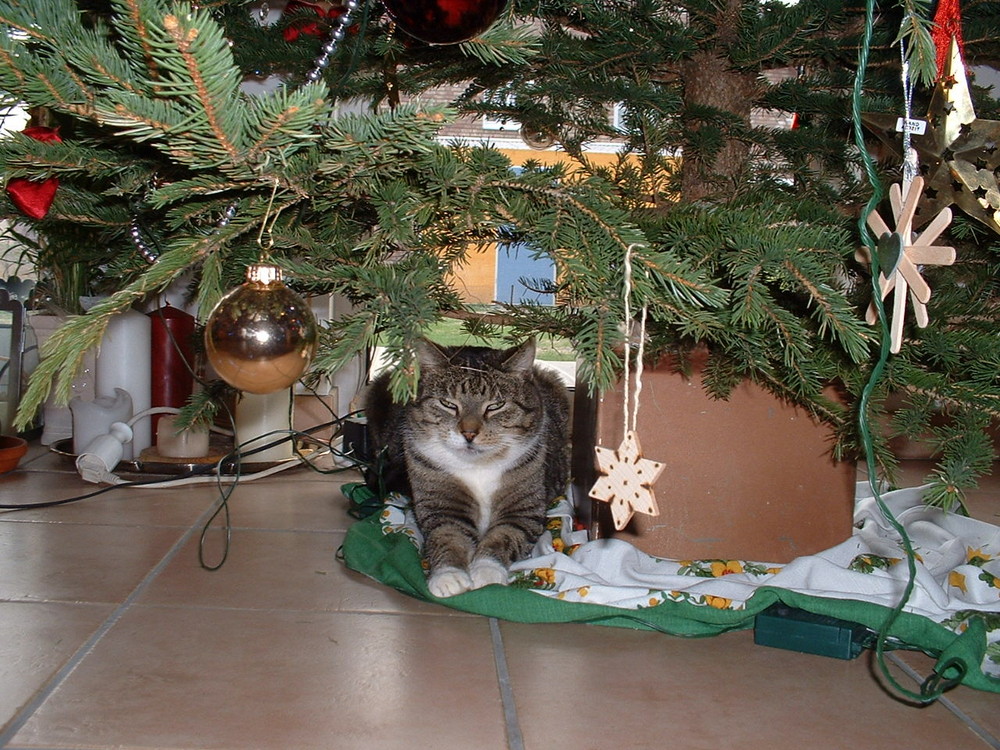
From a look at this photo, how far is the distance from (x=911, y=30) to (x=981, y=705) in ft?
2.36

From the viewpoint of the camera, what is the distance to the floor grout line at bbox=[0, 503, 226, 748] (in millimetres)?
842

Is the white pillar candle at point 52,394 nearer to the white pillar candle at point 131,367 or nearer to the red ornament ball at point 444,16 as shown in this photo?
the white pillar candle at point 131,367

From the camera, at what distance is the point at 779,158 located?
164cm

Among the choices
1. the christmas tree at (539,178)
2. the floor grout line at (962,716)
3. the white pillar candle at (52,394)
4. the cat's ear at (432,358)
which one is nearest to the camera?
the christmas tree at (539,178)

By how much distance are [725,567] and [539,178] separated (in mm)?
721

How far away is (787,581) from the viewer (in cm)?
122

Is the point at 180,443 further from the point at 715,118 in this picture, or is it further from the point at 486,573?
the point at 715,118

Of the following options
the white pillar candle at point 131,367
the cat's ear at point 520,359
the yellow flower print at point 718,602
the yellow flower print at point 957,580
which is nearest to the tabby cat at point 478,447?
the cat's ear at point 520,359

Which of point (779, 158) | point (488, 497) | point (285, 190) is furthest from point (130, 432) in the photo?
point (779, 158)

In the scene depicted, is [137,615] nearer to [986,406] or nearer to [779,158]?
[986,406]

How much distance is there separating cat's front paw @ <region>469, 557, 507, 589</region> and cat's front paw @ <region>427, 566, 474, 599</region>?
16mm

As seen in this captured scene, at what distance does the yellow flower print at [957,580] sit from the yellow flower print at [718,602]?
1.11 feet

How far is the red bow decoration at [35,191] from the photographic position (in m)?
0.90

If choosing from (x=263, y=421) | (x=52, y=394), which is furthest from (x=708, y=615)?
(x=52, y=394)
